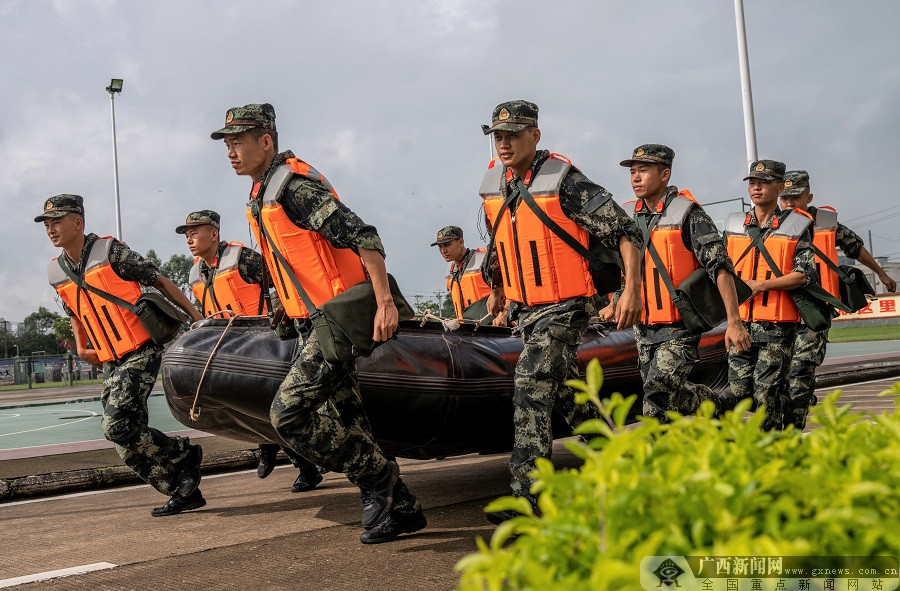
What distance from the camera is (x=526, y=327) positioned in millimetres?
5008

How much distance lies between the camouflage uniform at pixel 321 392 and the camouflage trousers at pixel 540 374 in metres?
0.72

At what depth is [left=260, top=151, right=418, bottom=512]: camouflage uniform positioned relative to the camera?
471cm

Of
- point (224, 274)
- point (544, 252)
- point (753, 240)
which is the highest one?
point (224, 274)

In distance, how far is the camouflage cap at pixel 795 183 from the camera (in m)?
7.95

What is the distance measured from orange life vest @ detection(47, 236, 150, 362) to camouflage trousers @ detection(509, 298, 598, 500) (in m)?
3.06

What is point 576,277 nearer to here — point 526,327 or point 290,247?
point 526,327

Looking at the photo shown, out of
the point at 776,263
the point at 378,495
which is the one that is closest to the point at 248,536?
the point at 378,495

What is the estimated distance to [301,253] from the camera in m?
4.88

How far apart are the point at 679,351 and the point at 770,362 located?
1546 millimetres

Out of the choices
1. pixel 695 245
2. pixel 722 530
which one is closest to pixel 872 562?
pixel 722 530

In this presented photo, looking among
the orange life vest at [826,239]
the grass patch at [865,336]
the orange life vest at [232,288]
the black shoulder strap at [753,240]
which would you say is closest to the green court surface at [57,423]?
the orange life vest at [232,288]

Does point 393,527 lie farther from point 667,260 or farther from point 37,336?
point 37,336

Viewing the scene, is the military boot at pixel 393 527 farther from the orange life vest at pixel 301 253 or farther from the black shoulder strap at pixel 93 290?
the black shoulder strap at pixel 93 290

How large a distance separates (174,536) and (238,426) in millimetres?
854
